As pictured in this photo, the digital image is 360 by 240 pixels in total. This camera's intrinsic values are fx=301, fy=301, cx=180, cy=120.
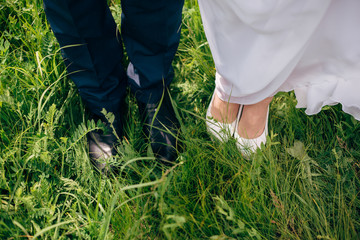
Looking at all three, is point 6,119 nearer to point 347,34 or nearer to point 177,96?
point 177,96

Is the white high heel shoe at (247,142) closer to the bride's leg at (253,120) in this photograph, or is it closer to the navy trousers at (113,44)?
the bride's leg at (253,120)

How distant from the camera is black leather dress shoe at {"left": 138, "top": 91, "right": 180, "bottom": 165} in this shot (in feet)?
Result: 5.00

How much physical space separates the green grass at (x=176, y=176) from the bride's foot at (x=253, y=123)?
0.09 m

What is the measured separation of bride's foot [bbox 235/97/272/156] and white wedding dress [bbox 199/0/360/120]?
0.12 meters

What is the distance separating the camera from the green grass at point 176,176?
120cm

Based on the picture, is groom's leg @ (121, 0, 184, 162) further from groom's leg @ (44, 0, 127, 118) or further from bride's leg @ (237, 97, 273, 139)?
bride's leg @ (237, 97, 273, 139)

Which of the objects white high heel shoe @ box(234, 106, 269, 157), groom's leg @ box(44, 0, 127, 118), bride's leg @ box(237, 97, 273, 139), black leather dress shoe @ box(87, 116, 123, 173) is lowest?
black leather dress shoe @ box(87, 116, 123, 173)

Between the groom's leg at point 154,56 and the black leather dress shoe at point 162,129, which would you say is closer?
the groom's leg at point 154,56

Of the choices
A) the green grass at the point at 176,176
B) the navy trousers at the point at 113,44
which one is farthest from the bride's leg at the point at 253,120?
the navy trousers at the point at 113,44

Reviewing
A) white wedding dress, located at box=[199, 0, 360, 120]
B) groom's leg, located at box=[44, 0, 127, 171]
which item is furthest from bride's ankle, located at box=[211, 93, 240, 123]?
groom's leg, located at box=[44, 0, 127, 171]

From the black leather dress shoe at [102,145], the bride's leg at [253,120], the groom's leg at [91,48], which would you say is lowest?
the black leather dress shoe at [102,145]

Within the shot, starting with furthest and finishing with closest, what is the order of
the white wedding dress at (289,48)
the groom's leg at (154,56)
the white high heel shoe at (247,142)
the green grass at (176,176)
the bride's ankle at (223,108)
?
1. the bride's ankle at (223,108)
2. the white high heel shoe at (247,142)
3. the groom's leg at (154,56)
4. the green grass at (176,176)
5. the white wedding dress at (289,48)

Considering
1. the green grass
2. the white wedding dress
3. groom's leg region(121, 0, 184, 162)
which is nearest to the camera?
the white wedding dress

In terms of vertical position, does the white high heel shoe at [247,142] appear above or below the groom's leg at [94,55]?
below
